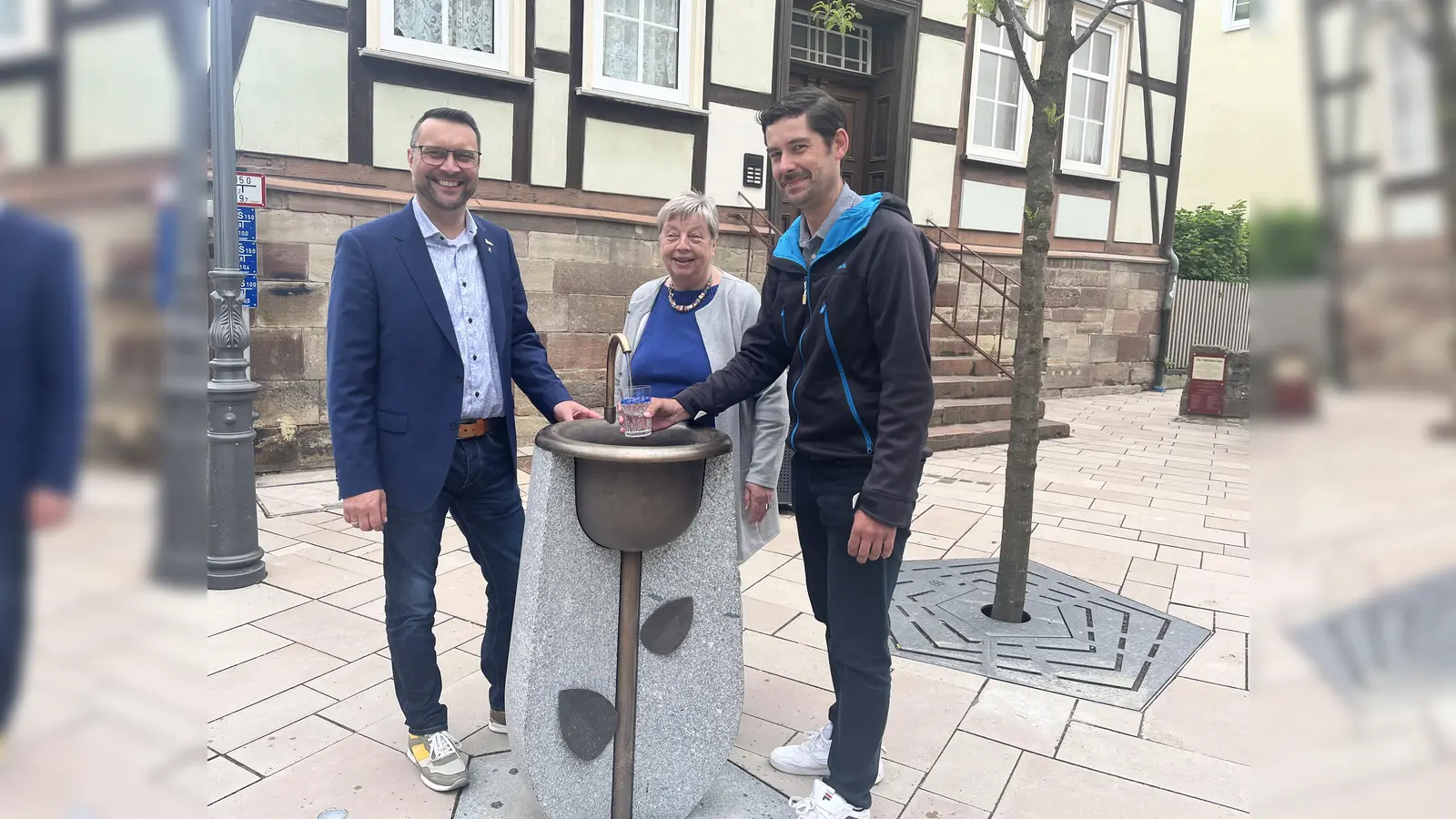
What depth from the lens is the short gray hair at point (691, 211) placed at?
2846 mm

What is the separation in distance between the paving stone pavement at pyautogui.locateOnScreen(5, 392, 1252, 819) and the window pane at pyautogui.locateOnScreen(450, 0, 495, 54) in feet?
11.7

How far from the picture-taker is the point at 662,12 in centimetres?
750

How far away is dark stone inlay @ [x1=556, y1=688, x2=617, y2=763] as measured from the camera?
7.30 ft

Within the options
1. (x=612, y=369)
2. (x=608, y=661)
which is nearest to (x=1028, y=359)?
(x=612, y=369)

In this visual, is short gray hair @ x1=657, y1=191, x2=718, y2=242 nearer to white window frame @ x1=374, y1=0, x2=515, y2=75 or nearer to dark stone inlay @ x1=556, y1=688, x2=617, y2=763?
dark stone inlay @ x1=556, y1=688, x2=617, y2=763

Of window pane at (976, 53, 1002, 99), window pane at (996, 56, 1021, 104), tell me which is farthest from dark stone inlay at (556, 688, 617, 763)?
window pane at (996, 56, 1021, 104)

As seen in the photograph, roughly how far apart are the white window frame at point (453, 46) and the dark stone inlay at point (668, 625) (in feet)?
17.3

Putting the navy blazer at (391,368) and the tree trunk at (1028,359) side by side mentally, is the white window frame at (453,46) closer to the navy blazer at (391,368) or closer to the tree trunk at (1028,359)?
the tree trunk at (1028,359)

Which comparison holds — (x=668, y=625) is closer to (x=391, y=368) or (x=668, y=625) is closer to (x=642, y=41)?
(x=391, y=368)

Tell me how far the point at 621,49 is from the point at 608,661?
6.14 metres

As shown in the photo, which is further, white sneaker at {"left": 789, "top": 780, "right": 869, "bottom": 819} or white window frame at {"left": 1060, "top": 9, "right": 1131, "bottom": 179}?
white window frame at {"left": 1060, "top": 9, "right": 1131, "bottom": 179}

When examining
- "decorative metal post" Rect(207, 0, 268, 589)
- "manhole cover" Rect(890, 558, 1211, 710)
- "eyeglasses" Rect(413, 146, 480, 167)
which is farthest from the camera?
"decorative metal post" Rect(207, 0, 268, 589)

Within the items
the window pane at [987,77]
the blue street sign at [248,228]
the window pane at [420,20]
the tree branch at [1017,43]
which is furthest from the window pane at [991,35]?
the blue street sign at [248,228]

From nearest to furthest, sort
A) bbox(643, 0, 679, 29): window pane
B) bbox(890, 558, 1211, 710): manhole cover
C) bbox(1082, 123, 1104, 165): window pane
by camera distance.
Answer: bbox(890, 558, 1211, 710): manhole cover
bbox(643, 0, 679, 29): window pane
bbox(1082, 123, 1104, 165): window pane
